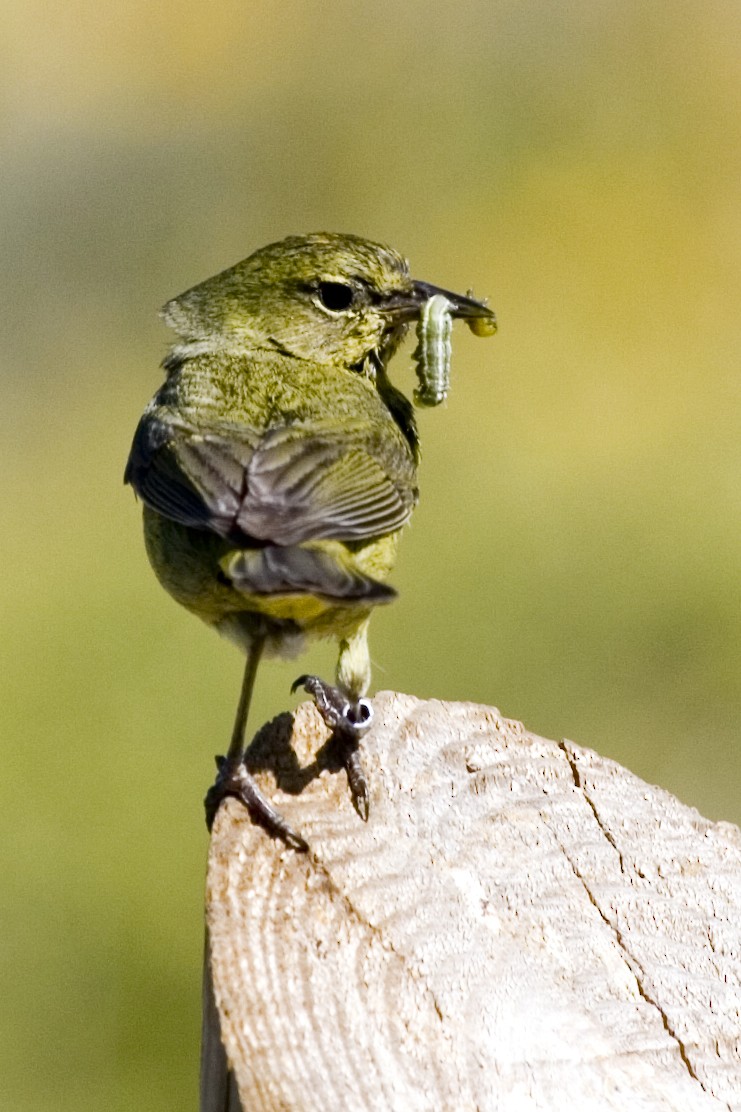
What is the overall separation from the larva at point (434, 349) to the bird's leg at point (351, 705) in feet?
2.88

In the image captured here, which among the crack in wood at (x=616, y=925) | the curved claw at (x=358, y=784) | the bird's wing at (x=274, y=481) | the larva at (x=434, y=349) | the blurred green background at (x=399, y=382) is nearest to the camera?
the crack in wood at (x=616, y=925)

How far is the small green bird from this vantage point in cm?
382

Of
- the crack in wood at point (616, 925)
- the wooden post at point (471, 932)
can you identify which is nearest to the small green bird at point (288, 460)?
the wooden post at point (471, 932)

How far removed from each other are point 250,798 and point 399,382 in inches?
199

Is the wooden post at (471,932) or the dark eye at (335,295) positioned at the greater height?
the dark eye at (335,295)

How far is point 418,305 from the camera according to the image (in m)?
5.16

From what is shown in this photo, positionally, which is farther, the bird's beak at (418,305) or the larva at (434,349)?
the bird's beak at (418,305)

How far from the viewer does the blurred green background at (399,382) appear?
265 inches

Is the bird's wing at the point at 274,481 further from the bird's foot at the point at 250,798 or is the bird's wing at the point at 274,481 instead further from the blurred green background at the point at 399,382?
the blurred green background at the point at 399,382

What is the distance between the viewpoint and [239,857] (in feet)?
10.4

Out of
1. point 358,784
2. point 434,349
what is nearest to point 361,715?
point 358,784

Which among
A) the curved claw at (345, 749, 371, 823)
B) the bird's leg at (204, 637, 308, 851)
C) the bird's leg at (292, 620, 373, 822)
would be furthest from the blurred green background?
the curved claw at (345, 749, 371, 823)

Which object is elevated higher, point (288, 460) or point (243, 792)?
point (288, 460)

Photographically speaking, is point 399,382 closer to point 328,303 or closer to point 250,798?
point 328,303
